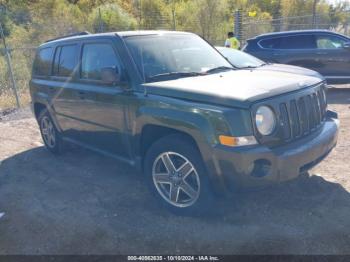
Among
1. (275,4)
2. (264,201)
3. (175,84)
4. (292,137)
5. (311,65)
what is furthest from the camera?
(275,4)

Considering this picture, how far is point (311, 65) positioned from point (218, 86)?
7337mm

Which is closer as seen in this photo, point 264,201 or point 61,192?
point 264,201

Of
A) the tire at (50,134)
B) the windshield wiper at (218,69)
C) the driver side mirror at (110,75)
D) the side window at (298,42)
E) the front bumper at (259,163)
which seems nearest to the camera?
the front bumper at (259,163)

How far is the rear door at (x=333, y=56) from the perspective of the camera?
9.50m

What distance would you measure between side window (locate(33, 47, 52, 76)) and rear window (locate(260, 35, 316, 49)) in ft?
21.6

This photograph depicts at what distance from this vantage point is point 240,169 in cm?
305

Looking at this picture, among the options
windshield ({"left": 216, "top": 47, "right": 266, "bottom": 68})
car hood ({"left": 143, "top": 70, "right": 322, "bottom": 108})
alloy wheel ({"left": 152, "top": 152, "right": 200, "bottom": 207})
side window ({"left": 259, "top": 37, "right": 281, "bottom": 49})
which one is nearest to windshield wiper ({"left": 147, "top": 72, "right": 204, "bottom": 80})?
car hood ({"left": 143, "top": 70, "right": 322, "bottom": 108})

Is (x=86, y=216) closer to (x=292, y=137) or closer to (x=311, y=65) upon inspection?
(x=292, y=137)

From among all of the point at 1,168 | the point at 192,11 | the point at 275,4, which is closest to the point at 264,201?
the point at 1,168

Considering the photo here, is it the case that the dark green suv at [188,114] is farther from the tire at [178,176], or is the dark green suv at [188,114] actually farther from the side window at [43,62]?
the side window at [43,62]

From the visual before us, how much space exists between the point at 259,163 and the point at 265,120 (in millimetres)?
393

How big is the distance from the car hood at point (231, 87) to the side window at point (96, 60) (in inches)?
28.7

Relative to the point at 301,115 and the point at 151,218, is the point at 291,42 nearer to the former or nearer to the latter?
the point at 301,115

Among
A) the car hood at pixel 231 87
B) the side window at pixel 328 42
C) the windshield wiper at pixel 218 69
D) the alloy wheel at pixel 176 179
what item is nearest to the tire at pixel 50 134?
the alloy wheel at pixel 176 179
